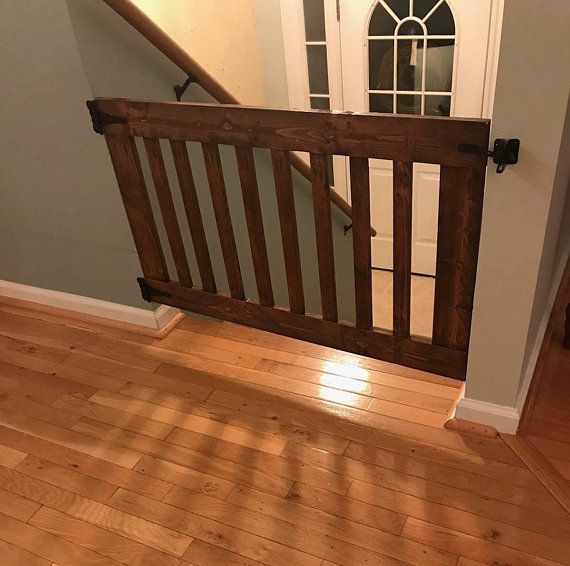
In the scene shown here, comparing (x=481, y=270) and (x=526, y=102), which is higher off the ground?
(x=526, y=102)

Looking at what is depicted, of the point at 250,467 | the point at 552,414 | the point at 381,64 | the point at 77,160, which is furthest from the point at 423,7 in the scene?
the point at 250,467

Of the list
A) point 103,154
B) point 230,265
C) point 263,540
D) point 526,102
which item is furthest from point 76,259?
point 526,102

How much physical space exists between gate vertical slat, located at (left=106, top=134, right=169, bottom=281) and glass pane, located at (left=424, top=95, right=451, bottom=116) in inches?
77.7

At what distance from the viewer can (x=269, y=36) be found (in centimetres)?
328

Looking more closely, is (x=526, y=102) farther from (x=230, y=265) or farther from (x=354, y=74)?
(x=354, y=74)

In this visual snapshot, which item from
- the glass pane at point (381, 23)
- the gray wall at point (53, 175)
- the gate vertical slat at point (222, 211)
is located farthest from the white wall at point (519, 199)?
the glass pane at point (381, 23)

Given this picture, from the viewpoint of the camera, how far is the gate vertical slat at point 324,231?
61.3 inches

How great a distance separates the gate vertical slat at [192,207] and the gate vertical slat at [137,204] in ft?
0.60

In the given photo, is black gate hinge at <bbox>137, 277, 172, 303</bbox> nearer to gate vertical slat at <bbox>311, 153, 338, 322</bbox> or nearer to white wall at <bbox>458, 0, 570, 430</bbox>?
gate vertical slat at <bbox>311, 153, 338, 322</bbox>

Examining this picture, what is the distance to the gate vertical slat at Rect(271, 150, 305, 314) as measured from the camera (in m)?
1.62

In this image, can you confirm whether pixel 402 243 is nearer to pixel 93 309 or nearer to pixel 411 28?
pixel 93 309

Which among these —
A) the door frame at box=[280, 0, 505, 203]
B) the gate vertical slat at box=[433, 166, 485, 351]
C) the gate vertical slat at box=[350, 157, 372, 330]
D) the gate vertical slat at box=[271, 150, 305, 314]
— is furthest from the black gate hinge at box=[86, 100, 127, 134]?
the door frame at box=[280, 0, 505, 203]

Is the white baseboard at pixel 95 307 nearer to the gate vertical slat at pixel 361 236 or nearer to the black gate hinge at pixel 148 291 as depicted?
the black gate hinge at pixel 148 291

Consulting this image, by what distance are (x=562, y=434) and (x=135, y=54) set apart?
1.83 metres
